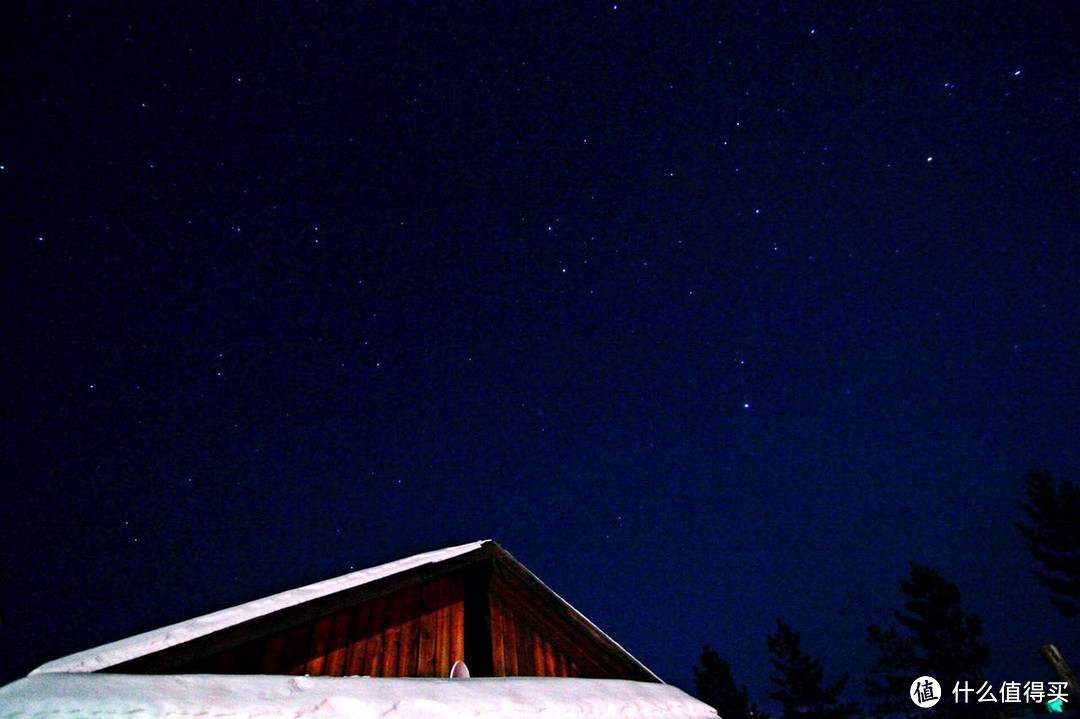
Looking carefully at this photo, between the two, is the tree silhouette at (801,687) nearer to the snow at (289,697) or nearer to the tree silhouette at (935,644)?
the tree silhouette at (935,644)

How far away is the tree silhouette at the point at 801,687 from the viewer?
25719 millimetres

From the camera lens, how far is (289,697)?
1.98m

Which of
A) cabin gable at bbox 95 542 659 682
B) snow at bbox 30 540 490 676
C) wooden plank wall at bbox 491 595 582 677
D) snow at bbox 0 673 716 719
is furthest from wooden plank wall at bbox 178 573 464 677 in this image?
snow at bbox 0 673 716 719

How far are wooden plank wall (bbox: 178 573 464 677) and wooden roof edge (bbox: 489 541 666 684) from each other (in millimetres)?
588

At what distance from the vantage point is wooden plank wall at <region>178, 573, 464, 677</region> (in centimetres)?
366

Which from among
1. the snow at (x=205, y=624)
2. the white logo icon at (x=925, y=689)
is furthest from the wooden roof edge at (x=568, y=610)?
the white logo icon at (x=925, y=689)

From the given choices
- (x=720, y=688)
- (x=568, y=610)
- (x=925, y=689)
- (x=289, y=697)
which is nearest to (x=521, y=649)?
(x=568, y=610)

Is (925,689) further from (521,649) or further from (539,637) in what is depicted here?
(521,649)

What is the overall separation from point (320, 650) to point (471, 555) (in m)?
1.84

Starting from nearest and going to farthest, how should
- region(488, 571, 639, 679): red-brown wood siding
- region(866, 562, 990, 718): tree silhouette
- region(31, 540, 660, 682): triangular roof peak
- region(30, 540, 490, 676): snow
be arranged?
region(30, 540, 490, 676): snow
region(31, 540, 660, 682): triangular roof peak
region(488, 571, 639, 679): red-brown wood siding
region(866, 562, 990, 718): tree silhouette

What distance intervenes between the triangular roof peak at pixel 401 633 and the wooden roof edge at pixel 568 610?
0.01 meters

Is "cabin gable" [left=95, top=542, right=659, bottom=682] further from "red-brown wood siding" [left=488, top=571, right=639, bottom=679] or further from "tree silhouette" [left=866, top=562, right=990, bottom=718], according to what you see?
"tree silhouette" [left=866, top=562, right=990, bottom=718]

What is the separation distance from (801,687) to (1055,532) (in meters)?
14.9

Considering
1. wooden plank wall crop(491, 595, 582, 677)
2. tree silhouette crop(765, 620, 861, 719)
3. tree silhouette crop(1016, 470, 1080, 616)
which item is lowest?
tree silhouette crop(765, 620, 861, 719)
